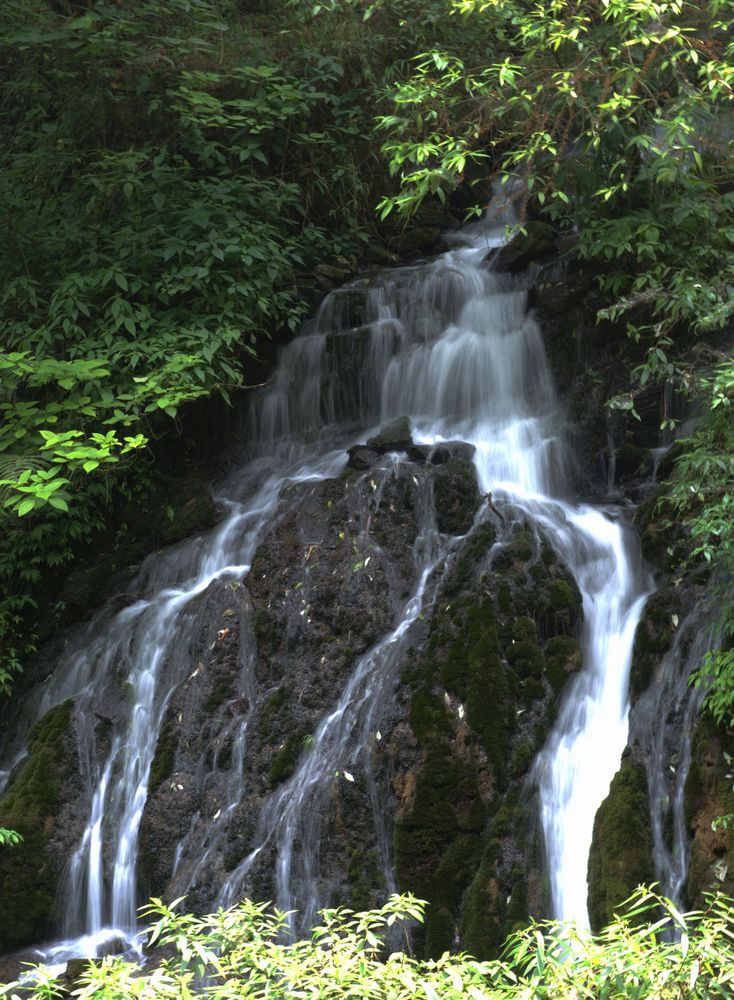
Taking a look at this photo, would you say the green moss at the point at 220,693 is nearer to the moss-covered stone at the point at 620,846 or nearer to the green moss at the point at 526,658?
the green moss at the point at 526,658

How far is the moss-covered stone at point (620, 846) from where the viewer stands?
523 centimetres

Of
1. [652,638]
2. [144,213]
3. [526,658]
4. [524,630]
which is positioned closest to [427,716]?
[526,658]

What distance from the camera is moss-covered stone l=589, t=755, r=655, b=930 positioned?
5.23 m

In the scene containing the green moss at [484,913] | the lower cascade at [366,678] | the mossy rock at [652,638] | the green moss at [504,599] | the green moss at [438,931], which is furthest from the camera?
the green moss at [504,599]

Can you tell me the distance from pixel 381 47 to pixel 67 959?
30.3 ft

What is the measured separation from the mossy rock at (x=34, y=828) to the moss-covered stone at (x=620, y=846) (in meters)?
3.70

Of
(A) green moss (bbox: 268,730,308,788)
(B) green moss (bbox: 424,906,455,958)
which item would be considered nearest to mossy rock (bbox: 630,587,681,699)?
(B) green moss (bbox: 424,906,455,958)

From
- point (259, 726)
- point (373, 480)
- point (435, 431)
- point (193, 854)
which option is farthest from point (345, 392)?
point (193, 854)

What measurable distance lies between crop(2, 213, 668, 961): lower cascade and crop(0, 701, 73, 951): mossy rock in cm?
14

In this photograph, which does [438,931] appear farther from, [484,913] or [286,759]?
[286,759]

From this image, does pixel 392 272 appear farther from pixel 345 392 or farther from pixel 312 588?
pixel 312 588

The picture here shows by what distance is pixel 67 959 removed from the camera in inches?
247

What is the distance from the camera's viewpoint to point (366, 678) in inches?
262

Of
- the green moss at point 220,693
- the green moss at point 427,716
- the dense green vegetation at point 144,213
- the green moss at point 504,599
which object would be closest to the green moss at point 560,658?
the green moss at point 504,599
